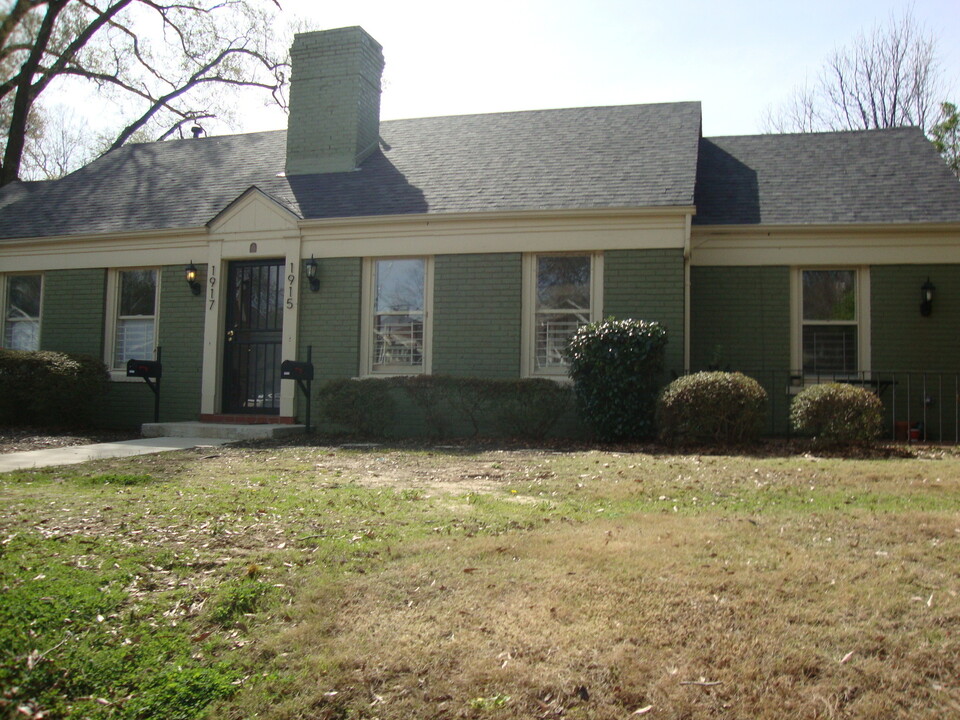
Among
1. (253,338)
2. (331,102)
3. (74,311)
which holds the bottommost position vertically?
(253,338)

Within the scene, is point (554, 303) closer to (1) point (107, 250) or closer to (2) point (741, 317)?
(2) point (741, 317)

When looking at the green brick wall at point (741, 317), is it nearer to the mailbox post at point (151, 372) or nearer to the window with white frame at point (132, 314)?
the mailbox post at point (151, 372)

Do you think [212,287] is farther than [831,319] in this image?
Yes

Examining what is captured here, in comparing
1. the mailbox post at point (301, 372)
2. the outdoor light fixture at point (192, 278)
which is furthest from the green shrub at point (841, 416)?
the outdoor light fixture at point (192, 278)

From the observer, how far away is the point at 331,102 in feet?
48.4

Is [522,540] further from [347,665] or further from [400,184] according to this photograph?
[400,184]

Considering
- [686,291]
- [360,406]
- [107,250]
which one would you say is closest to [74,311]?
[107,250]

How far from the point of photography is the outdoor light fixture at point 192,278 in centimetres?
1334

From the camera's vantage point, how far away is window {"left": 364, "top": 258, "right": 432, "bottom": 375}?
1252 centimetres

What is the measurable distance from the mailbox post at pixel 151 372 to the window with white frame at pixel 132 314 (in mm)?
857

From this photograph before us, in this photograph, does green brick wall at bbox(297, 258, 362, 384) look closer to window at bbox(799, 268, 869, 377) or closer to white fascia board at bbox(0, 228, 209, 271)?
white fascia board at bbox(0, 228, 209, 271)

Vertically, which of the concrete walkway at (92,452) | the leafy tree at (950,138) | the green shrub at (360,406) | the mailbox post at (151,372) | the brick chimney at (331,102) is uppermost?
the leafy tree at (950,138)

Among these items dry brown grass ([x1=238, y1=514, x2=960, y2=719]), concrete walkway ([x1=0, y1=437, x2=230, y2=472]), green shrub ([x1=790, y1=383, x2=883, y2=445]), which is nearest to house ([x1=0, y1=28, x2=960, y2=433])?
concrete walkway ([x1=0, y1=437, x2=230, y2=472])

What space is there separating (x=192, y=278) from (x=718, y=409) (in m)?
8.87
